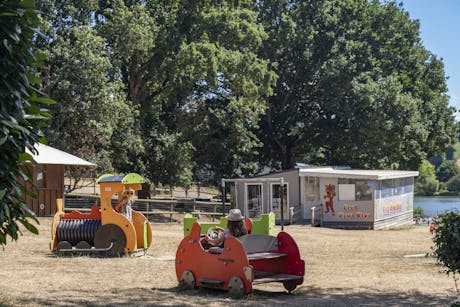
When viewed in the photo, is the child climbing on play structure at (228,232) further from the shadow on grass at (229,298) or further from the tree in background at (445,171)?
the tree in background at (445,171)

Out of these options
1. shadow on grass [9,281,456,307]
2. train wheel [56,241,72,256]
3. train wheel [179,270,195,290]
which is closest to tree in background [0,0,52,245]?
shadow on grass [9,281,456,307]

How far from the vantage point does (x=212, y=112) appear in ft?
134

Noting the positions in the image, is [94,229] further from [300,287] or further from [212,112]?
[212,112]

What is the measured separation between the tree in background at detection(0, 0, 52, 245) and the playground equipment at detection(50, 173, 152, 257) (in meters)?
9.76

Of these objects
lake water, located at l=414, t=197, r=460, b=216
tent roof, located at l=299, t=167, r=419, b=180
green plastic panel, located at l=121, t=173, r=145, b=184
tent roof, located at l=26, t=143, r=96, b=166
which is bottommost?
lake water, located at l=414, t=197, r=460, b=216

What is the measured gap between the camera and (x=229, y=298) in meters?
11.1

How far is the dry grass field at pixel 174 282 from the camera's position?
10.8 meters

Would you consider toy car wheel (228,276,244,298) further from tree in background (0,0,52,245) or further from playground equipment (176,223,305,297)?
tree in background (0,0,52,245)

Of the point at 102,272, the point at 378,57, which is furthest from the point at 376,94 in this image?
the point at 102,272

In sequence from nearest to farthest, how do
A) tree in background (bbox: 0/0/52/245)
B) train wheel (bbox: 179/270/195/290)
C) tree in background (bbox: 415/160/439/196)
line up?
tree in background (bbox: 0/0/52/245) → train wheel (bbox: 179/270/195/290) → tree in background (bbox: 415/160/439/196)

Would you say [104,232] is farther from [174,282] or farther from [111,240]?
[174,282]

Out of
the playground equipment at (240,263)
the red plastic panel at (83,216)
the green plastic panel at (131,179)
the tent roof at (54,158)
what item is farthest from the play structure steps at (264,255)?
the tent roof at (54,158)

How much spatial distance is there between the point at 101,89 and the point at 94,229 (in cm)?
1486

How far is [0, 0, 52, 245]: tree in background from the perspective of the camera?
6.75 meters
